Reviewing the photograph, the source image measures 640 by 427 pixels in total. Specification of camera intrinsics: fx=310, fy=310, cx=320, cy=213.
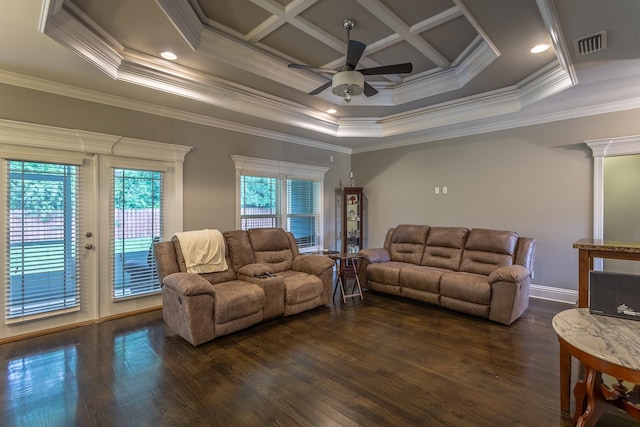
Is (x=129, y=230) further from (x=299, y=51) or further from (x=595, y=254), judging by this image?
(x=595, y=254)

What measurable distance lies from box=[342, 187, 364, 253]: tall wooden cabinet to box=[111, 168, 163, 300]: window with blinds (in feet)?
11.3

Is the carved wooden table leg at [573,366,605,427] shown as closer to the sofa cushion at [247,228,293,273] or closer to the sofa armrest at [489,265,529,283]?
the sofa armrest at [489,265,529,283]

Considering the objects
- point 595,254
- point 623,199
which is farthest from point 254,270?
point 623,199

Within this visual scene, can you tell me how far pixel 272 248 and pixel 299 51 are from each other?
253 centimetres

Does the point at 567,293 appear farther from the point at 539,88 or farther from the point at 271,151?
the point at 271,151

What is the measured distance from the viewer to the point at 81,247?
3.52 metres

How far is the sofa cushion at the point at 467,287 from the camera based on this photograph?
3.64 metres

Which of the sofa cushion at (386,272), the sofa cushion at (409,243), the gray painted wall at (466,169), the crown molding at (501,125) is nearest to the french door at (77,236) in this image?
the gray painted wall at (466,169)

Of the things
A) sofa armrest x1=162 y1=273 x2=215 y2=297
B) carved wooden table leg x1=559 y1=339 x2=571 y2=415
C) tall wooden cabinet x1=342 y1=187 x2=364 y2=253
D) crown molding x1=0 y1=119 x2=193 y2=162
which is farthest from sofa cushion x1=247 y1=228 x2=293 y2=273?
carved wooden table leg x1=559 y1=339 x2=571 y2=415

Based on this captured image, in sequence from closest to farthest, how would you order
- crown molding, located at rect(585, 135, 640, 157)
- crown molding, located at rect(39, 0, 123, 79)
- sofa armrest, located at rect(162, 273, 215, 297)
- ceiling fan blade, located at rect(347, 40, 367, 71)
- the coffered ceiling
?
crown molding, located at rect(39, 0, 123, 79)
the coffered ceiling
ceiling fan blade, located at rect(347, 40, 367, 71)
sofa armrest, located at rect(162, 273, 215, 297)
crown molding, located at rect(585, 135, 640, 157)

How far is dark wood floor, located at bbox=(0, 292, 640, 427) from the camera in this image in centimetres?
201

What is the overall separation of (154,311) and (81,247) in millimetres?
1165

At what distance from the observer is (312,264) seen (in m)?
4.21

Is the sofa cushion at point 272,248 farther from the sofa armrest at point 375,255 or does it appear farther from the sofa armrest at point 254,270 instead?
the sofa armrest at point 375,255
